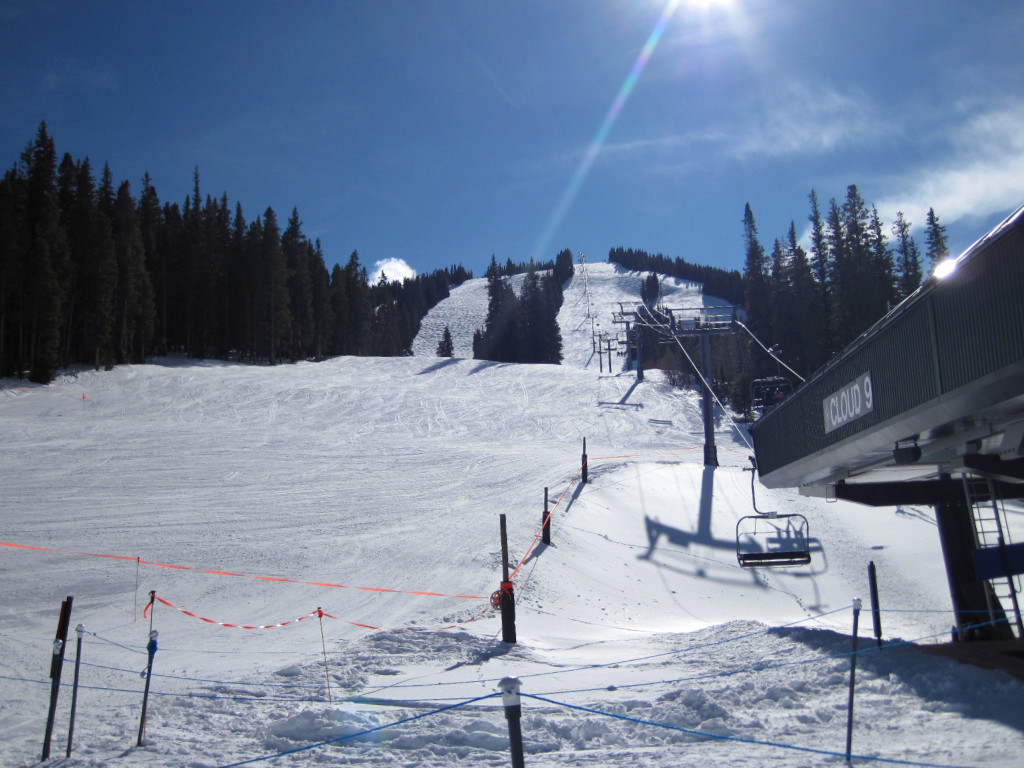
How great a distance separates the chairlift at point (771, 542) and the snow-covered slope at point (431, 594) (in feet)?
1.90

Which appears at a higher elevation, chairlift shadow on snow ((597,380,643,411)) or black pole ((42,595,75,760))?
chairlift shadow on snow ((597,380,643,411))

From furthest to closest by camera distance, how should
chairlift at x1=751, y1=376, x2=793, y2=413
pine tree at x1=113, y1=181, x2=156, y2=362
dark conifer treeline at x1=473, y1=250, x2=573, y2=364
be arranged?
dark conifer treeline at x1=473, y1=250, x2=573, y2=364, pine tree at x1=113, y1=181, x2=156, y2=362, chairlift at x1=751, y1=376, x2=793, y2=413

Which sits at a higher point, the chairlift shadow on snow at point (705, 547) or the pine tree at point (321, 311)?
the pine tree at point (321, 311)

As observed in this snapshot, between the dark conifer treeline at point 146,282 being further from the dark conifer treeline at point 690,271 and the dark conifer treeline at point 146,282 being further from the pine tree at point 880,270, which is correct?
the dark conifer treeline at point 690,271

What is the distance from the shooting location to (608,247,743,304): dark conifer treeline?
13812cm

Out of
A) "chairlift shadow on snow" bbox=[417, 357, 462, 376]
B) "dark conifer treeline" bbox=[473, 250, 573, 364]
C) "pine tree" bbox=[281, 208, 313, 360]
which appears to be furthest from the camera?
"dark conifer treeline" bbox=[473, 250, 573, 364]

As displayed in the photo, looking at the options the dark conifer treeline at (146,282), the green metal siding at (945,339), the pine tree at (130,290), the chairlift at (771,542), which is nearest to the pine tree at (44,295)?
the dark conifer treeline at (146,282)

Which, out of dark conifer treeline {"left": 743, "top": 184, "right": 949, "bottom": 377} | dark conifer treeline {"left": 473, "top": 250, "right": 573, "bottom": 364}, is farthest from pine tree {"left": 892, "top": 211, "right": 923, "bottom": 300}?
dark conifer treeline {"left": 473, "top": 250, "right": 573, "bottom": 364}

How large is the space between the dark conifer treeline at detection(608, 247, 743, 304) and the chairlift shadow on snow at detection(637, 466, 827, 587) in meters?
108

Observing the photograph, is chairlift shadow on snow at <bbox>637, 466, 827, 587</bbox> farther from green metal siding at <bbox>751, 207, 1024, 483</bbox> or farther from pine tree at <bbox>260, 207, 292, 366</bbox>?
pine tree at <bbox>260, 207, 292, 366</bbox>

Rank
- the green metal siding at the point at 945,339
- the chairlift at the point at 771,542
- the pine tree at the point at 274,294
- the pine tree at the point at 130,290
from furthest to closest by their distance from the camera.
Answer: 1. the pine tree at the point at 274,294
2. the pine tree at the point at 130,290
3. the chairlift at the point at 771,542
4. the green metal siding at the point at 945,339

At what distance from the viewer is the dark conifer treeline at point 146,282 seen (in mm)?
43531

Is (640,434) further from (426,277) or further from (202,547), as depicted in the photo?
(426,277)

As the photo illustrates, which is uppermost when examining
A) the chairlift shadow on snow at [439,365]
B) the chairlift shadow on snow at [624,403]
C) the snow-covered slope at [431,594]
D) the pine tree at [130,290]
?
the pine tree at [130,290]
